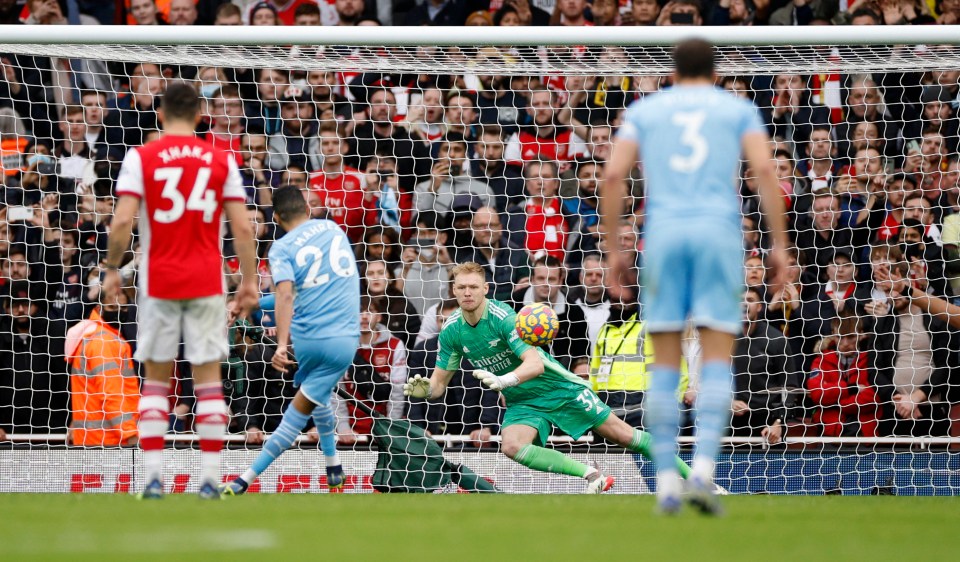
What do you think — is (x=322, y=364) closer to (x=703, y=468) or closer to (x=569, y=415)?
(x=569, y=415)

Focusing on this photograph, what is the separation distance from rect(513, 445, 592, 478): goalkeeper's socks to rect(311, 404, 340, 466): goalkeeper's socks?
54.1 inches

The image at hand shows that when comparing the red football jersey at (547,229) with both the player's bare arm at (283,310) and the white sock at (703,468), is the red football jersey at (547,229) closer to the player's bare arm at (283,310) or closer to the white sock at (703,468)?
the player's bare arm at (283,310)

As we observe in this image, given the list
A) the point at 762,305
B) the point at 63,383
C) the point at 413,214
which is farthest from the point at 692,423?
the point at 63,383

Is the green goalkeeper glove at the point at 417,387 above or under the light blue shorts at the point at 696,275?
under

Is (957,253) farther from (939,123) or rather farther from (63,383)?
(63,383)

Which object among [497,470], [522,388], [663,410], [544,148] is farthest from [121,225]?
[544,148]

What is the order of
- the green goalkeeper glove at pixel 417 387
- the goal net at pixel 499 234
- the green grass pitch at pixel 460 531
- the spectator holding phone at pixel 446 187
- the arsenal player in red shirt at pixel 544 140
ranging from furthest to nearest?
the arsenal player in red shirt at pixel 544 140, the spectator holding phone at pixel 446 187, the goal net at pixel 499 234, the green goalkeeper glove at pixel 417 387, the green grass pitch at pixel 460 531

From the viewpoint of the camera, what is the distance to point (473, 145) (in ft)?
40.9

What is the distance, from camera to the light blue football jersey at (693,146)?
5523 millimetres

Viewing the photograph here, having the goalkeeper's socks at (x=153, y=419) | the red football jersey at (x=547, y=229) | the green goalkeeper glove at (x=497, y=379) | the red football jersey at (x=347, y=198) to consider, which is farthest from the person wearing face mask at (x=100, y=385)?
the red football jersey at (x=547, y=229)

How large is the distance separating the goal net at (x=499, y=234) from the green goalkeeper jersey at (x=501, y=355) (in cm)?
108

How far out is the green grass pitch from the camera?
4543 millimetres

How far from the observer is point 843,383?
10.9m

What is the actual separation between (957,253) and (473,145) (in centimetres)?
465
